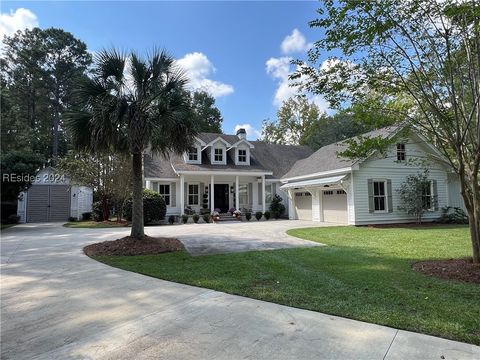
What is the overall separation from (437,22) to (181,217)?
16927 millimetres

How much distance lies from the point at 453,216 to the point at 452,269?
45.6 feet

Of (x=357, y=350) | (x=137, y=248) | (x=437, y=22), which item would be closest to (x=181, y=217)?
(x=137, y=248)

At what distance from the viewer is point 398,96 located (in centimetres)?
885

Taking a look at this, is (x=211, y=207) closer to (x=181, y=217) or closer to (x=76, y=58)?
(x=181, y=217)

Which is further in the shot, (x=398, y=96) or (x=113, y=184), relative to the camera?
(x=113, y=184)

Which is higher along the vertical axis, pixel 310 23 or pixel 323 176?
pixel 310 23

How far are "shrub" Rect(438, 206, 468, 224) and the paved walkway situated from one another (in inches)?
687

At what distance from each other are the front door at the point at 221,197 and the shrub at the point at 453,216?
1355 centimetres

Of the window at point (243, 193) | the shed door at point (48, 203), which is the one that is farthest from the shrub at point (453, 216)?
the shed door at point (48, 203)

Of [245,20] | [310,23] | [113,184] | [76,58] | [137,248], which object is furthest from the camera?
[76,58]

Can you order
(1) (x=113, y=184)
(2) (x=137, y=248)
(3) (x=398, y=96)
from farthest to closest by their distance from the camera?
(1) (x=113, y=184), (2) (x=137, y=248), (3) (x=398, y=96)

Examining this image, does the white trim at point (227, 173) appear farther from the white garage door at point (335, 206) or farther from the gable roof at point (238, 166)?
the white garage door at point (335, 206)

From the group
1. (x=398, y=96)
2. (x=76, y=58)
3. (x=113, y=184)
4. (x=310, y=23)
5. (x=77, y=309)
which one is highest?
(x=76, y=58)

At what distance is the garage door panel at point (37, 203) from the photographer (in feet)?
78.1
